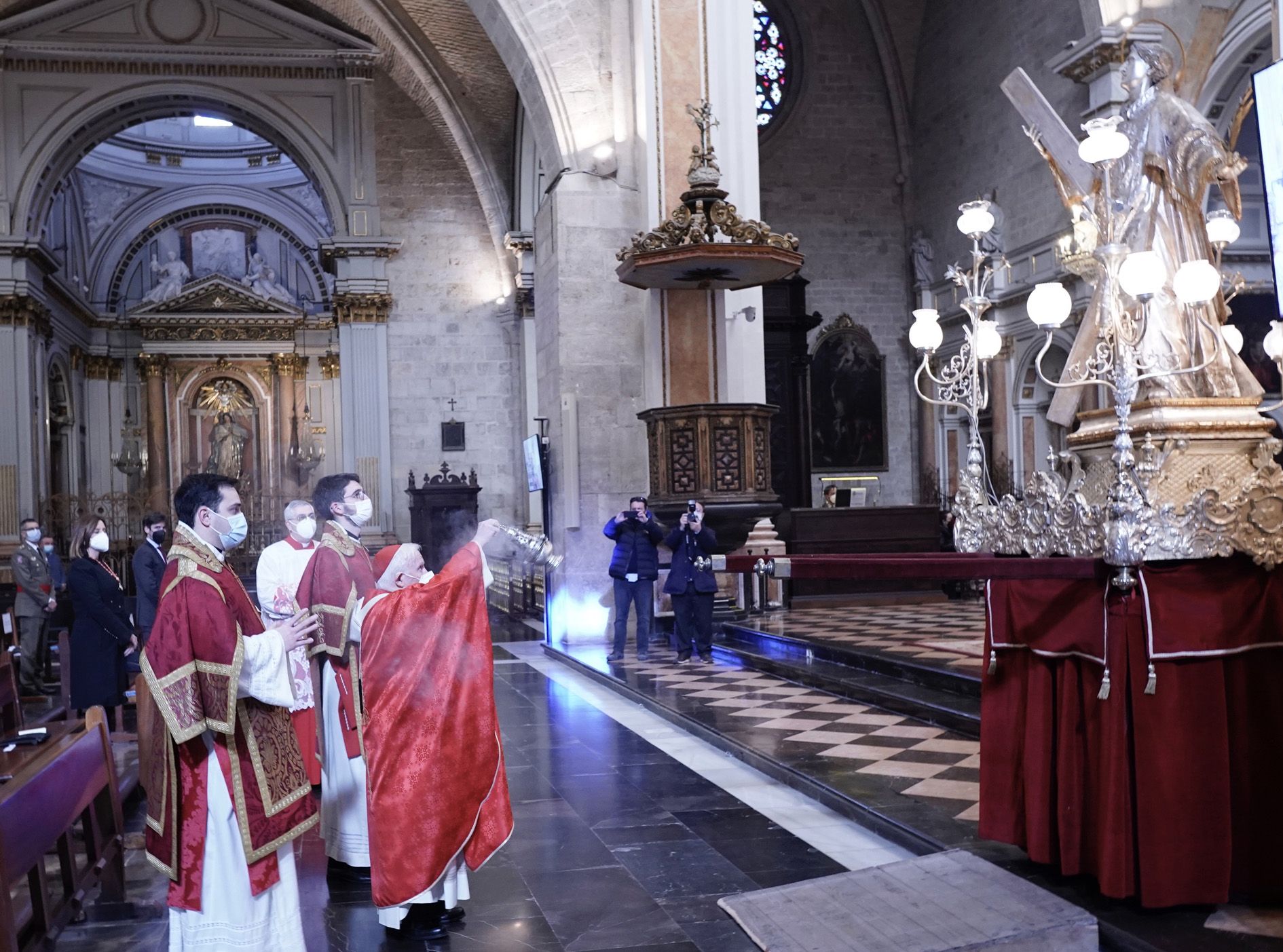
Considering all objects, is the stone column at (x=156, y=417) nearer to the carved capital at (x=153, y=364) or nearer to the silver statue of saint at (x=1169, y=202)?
the carved capital at (x=153, y=364)

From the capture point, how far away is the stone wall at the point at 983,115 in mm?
17344

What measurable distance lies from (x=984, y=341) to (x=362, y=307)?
15.2 meters

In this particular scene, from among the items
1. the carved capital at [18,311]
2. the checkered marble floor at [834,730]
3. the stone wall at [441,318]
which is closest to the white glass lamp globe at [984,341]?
the checkered marble floor at [834,730]

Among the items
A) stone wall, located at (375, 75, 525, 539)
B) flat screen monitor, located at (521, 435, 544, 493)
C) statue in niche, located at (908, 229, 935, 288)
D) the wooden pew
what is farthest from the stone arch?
the wooden pew

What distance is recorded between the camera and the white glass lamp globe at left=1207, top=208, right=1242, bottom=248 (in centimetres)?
468

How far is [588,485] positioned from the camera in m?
12.2

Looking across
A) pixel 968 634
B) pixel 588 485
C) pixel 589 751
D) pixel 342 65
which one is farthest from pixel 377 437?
pixel 589 751

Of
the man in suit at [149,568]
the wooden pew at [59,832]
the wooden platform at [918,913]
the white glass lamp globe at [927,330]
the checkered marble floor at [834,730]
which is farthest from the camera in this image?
the white glass lamp globe at [927,330]

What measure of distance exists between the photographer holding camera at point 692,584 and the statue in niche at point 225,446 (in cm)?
1836

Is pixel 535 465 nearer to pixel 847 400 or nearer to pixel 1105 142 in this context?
pixel 1105 142

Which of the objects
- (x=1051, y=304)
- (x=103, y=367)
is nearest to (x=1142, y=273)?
(x=1051, y=304)

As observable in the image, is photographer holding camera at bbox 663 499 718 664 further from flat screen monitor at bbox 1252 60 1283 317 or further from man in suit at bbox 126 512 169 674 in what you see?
flat screen monitor at bbox 1252 60 1283 317

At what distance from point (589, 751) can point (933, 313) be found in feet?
10.9

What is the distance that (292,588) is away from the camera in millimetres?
5859
